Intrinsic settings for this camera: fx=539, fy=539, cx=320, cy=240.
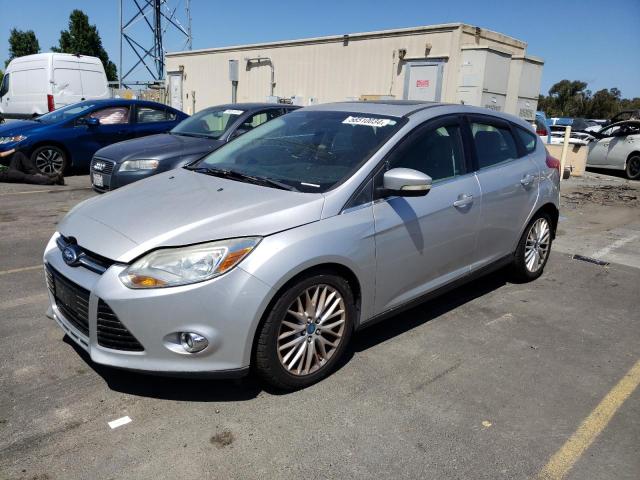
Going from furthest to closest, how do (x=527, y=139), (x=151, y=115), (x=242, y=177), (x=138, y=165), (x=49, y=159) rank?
(x=151, y=115) → (x=49, y=159) → (x=138, y=165) → (x=527, y=139) → (x=242, y=177)

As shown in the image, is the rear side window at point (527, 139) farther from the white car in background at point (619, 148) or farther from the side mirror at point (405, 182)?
the white car in background at point (619, 148)

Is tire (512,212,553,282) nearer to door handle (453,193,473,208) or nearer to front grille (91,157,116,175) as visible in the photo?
door handle (453,193,473,208)

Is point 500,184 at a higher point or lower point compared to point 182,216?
higher

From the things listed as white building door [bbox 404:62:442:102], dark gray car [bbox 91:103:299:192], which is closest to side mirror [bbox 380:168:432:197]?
dark gray car [bbox 91:103:299:192]

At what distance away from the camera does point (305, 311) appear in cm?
300

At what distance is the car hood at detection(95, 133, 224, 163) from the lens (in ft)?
23.3

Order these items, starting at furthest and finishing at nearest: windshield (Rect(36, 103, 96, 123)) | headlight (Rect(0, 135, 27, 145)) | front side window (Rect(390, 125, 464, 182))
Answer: windshield (Rect(36, 103, 96, 123)) < headlight (Rect(0, 135, 27, 145)) < front side window (Rect(390, 125, 464, 182))

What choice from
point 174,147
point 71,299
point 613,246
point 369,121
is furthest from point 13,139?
point 613,246

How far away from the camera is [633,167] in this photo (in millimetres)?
14477

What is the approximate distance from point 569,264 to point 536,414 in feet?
11.2

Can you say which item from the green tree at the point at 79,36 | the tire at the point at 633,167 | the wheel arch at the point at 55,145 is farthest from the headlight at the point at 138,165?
the green tree at the point at 79,36

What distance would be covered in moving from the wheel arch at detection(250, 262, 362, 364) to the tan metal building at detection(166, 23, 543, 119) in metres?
10.1

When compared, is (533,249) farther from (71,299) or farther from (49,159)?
(49,159)

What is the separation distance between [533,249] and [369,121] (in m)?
2.27
